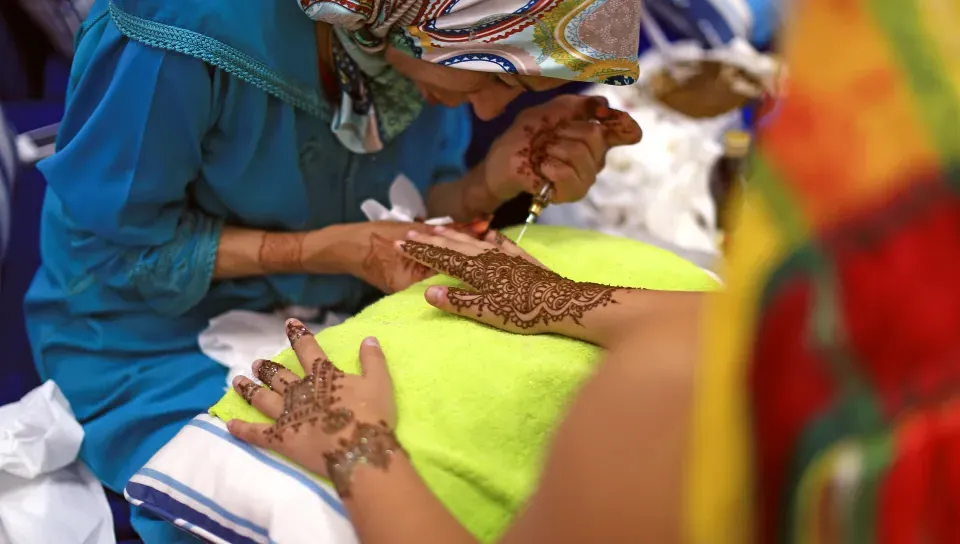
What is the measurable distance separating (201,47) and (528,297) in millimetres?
464

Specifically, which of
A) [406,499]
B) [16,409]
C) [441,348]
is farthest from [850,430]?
[16,409]

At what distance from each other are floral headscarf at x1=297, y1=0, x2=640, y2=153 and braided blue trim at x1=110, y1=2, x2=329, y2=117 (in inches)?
3.7

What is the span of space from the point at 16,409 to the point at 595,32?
0.87m

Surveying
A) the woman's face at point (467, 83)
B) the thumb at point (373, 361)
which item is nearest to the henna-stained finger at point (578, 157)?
the woman's face at point (467, 83)

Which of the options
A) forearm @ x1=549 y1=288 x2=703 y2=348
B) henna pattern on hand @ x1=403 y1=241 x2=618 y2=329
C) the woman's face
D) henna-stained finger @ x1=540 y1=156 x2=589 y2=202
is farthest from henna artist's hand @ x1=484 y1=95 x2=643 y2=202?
forearm @ x1=549 y1=288 x2=703 y2=348

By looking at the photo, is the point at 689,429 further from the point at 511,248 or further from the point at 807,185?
the point at 511,248

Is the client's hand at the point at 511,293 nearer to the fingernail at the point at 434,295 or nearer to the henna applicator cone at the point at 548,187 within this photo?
the fingernail at the point at 434,295

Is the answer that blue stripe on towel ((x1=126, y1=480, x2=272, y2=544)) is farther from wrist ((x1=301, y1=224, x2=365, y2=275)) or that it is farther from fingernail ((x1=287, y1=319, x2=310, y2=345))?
wrist ((x1=301, y1=224, x2=365, y2=275))

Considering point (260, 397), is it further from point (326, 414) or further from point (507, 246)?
point (507, 246)

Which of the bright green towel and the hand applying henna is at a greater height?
the hand applying henna

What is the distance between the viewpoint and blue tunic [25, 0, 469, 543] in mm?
893

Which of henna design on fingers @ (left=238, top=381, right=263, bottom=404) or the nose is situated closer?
henna design on fingers @ (left=238, top=381, right=263, bottom=404)

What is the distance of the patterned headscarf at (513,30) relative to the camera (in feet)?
2.77

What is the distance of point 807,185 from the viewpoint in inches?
12.6
